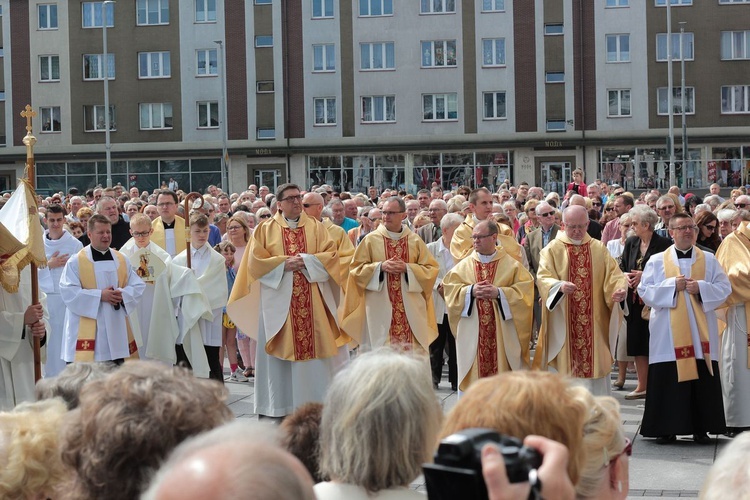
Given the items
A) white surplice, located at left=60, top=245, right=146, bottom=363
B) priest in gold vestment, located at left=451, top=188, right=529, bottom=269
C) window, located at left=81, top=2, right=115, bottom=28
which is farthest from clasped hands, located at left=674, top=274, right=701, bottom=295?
window, located at left=81, top=2, right=115, bottom=28

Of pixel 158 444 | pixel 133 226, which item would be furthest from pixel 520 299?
pixel 158 444

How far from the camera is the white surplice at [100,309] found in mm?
11531

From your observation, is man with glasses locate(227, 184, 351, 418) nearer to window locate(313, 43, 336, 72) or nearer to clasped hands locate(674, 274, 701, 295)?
clasped hands locate(674, 274, 701, 295)

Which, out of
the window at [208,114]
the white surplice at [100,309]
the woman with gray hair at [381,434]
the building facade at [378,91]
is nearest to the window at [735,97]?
the building facade at [378,91]

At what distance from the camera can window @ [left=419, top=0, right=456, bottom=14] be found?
1909 inches

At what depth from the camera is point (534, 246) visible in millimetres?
15258

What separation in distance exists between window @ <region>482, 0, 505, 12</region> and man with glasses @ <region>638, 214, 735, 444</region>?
1537 inches

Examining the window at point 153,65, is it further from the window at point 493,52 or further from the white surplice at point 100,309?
the white surplice at point 100,309

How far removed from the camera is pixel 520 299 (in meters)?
11.1

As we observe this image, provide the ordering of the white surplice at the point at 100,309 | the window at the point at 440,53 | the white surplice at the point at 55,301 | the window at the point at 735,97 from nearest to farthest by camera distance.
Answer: the white surplice at the point at 100,309
the white surplice at the point at 55,301
the window at the point at 735,97
the window at the point at 440,53

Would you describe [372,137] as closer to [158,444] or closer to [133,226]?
[133,226]

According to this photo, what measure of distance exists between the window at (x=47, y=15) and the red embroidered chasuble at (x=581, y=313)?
4437 cm

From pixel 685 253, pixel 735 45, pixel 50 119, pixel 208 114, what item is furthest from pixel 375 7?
pixel 685 253

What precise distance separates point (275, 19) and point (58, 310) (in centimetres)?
3749
